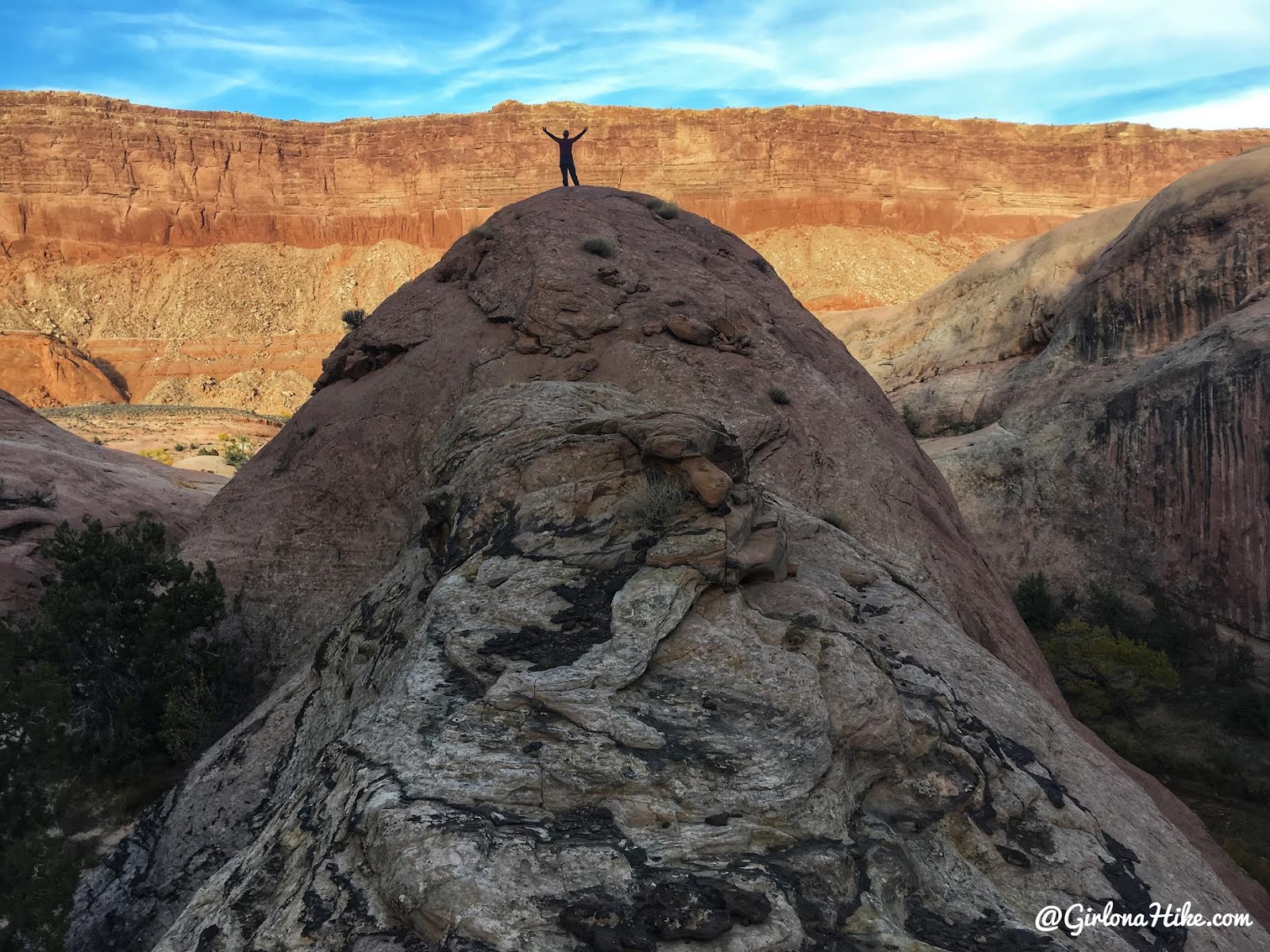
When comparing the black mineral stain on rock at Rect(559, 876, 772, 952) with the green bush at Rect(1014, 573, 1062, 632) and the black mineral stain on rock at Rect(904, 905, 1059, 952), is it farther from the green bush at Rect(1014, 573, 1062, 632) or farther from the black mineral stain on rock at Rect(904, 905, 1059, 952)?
the green bush at Rect(1014, 573, 1062, 632)

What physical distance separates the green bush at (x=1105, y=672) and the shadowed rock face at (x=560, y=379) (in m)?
6.04

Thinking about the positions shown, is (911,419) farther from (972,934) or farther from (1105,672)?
(972,934)

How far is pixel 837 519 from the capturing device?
11.1 m

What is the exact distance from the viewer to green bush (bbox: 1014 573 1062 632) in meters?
21.2

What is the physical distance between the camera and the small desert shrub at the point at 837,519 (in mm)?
11068

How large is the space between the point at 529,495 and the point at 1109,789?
5.54 metres

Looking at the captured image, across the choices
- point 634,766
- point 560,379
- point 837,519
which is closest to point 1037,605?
point 837,519

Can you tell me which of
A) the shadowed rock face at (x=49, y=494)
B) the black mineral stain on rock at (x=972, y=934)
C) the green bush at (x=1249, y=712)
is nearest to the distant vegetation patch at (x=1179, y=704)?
the green bush at (x=1249, y=712)

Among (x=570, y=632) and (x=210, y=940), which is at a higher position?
(x=570, y=632)

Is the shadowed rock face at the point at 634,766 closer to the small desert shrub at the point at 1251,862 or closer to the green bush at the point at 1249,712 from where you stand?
the small desert shrub at the point at 1251,862

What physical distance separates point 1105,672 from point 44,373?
6536cm

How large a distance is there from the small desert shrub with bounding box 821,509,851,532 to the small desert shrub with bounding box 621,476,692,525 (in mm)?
4311

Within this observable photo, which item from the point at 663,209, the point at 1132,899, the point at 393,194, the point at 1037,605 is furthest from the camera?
the point at 393,194

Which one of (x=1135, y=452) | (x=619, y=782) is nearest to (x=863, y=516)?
(x=619, y=782)
